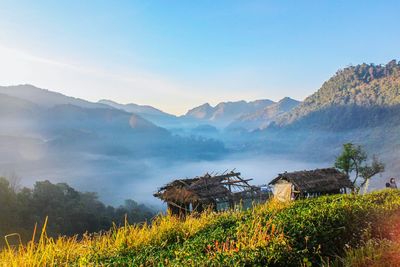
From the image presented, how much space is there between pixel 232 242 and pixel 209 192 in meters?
20.2

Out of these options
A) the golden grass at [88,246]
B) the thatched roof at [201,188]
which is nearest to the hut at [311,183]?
the thatched roof at [201,188]

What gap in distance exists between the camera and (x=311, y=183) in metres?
29.2

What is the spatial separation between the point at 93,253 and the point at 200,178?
21.4 meters

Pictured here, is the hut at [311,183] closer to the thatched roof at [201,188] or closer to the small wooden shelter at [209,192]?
the small wooden shelter at [209,192]

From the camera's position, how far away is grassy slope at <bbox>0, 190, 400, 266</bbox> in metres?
5.25

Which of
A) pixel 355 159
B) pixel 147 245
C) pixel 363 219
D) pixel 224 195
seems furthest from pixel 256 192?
pixel 355 159

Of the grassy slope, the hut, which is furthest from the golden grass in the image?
the hut

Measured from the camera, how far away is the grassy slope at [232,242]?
5250mm

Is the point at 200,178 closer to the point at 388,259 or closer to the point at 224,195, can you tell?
the point at 224,195

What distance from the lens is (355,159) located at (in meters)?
46.8

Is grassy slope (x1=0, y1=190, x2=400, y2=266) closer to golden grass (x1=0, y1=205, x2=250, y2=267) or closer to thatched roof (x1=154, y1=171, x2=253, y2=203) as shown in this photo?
golden grass (x1=0, y1=205, x2=250, y2=267)

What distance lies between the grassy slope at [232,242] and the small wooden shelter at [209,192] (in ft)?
54.5

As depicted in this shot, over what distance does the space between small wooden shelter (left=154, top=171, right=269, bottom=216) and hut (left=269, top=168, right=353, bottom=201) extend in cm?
308

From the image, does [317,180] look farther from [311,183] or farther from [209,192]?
[209,192]
